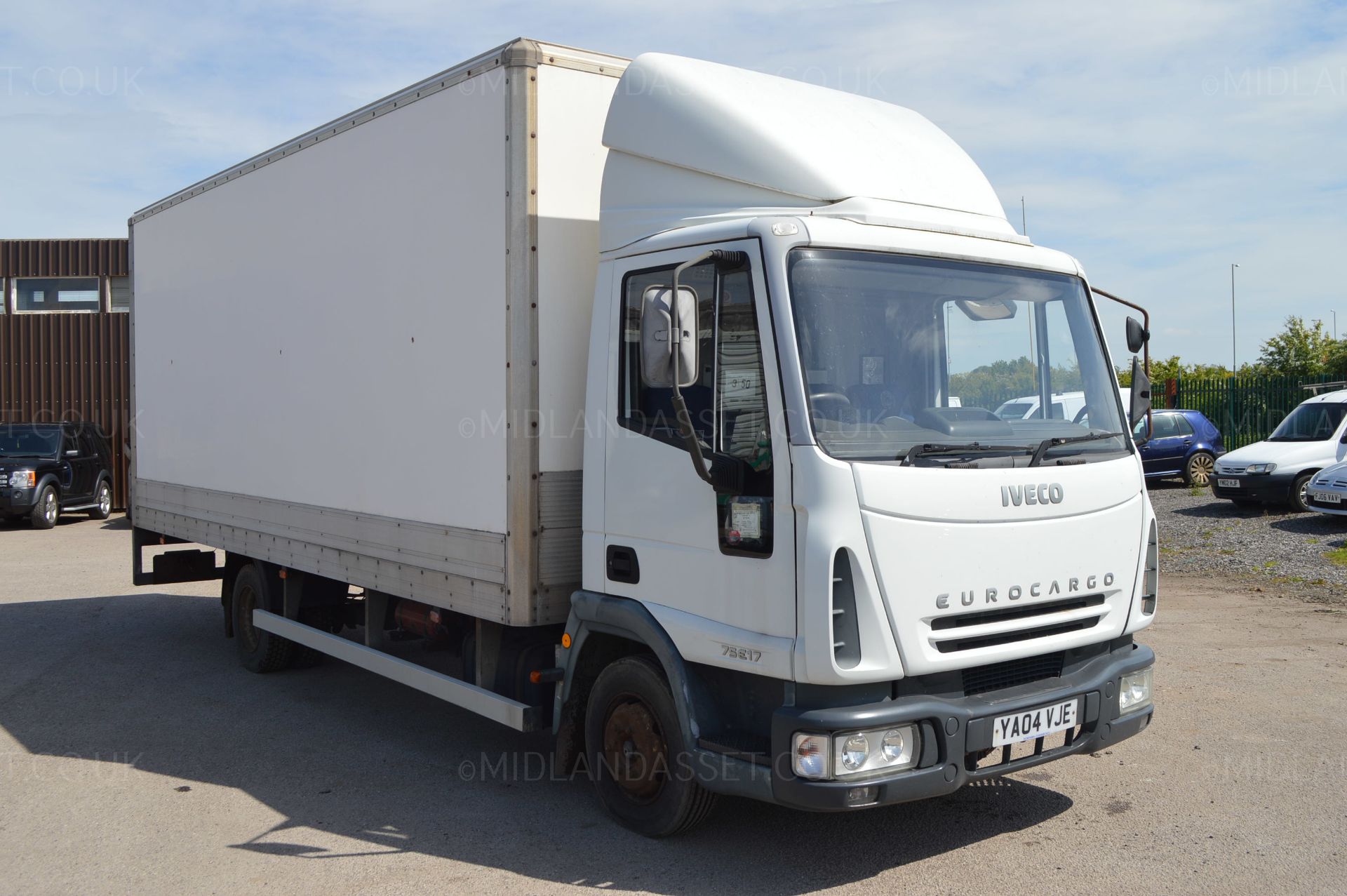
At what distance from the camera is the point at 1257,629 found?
30.6 ft

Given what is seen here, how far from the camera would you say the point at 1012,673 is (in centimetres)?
445

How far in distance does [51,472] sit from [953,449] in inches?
785

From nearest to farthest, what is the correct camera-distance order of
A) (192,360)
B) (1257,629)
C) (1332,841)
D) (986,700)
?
(986,700) < (1332,841) < (192,360) < (1257,629)

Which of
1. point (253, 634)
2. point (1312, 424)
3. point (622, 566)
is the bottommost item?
point (253, 634)

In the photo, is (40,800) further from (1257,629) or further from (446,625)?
(1257,629)

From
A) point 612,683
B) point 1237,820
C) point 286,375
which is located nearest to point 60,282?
point 286,375

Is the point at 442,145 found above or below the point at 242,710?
above

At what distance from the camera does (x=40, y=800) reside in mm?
5656

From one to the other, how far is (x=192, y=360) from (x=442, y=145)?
396 cm

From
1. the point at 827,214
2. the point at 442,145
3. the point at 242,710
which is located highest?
the point at 442,145

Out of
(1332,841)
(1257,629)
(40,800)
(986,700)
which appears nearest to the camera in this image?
(986,700)

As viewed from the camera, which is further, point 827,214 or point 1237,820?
point 1237,820

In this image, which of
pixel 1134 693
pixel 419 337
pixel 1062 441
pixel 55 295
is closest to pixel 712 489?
pixel 1062 441

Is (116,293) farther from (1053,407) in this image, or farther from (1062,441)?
(1062,441)
